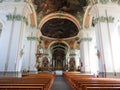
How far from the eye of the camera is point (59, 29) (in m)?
27.0

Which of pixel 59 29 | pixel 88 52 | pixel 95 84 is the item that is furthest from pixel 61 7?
pixel 95 84

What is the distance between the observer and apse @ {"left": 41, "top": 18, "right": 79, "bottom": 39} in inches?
946

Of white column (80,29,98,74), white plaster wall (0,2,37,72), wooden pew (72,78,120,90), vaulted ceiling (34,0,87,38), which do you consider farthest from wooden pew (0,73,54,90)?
white column (80,29,98,74)

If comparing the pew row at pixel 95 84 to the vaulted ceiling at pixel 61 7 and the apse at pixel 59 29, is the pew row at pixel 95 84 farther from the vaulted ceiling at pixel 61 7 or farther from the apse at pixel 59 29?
the apse at pixel 59 29

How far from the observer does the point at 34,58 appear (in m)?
16.4

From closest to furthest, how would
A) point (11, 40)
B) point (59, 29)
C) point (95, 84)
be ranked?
1. point (95, 84)
2. point (11, 40)
3. point (59, 29)

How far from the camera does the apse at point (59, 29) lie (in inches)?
946

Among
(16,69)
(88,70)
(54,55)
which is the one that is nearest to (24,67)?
(16,69)

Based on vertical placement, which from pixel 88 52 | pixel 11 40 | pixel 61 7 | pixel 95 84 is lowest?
pixel 95 84

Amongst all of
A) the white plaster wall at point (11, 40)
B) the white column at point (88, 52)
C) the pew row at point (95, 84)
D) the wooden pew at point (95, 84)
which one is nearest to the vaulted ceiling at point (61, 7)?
the white column at point (88, 52)

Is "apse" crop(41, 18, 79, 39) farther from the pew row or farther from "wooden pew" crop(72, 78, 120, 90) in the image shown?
"wooden pew" crop(72, 78, 120, 90)

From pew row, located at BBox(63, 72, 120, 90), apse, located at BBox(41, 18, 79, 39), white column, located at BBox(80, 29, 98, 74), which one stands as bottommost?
pew row, located at BBox(63, 72, 120, 90)

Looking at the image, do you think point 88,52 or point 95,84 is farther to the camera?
point 88,52

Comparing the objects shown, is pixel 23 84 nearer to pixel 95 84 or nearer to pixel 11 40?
pixel 95 84
